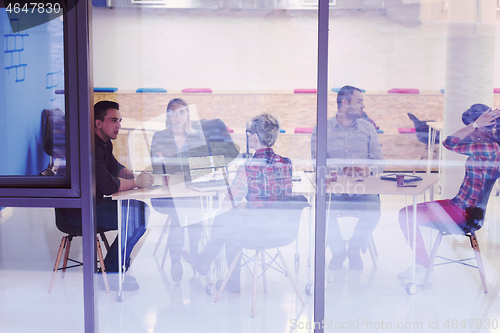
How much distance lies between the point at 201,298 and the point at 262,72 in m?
1.35

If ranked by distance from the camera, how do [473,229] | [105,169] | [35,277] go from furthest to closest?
[35,277] < [473,229] < [105,169]

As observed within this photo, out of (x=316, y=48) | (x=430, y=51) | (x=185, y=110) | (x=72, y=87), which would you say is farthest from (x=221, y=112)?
(x=430, y=51)

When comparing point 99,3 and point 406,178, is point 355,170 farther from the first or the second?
point 99,3

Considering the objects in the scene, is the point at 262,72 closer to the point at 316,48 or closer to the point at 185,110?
the point at 316,48

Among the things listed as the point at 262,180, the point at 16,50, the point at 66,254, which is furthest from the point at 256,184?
the point at 16,50

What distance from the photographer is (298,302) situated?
8.82 ft

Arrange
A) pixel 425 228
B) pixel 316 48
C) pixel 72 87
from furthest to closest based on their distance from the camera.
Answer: pixel 425 228 → pixel 316 48 → pixel 72 87

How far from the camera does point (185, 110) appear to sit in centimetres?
266

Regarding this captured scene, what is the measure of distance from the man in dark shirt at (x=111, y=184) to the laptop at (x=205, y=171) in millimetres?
225

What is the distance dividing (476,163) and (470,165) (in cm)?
5

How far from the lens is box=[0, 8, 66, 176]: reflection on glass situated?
7.94 feet

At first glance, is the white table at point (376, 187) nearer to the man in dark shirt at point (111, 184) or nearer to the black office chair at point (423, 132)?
the black office chair at point (423, 132)

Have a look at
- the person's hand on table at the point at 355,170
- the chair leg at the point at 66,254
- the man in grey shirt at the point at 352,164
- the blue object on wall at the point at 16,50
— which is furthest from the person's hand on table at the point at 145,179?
the person's hand on table at the point at 355,170

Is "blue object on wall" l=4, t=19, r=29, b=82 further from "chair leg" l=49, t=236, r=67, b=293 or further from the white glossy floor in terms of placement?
"chair leg" l=49, t=236, r=67, b=293
